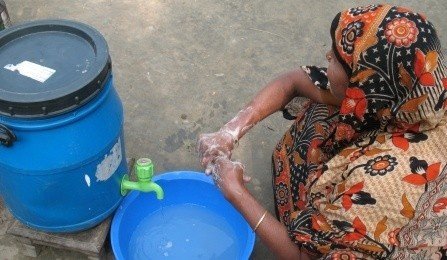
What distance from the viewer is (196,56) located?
2.76m

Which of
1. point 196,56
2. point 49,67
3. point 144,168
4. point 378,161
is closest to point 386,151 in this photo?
point 378,161

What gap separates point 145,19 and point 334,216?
195cm

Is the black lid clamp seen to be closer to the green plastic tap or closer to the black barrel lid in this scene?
the black barrel lid

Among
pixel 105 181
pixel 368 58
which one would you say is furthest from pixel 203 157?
pixel 368 58

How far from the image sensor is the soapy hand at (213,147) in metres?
1.64

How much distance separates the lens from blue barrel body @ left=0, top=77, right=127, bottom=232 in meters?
1.42

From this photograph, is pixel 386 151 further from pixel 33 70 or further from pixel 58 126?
pixel 33 70

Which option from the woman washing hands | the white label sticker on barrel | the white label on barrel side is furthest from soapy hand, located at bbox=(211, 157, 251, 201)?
the white label sticker on barrel

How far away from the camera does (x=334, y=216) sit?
54.5 inches

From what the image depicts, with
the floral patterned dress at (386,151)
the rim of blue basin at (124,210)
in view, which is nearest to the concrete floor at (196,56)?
the rim of blue basin at (124,210)

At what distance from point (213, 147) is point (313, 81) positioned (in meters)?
0.47

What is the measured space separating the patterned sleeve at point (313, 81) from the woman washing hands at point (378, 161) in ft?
0.70

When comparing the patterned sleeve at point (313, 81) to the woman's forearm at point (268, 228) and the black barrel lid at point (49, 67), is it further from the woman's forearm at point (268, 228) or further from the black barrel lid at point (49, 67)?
the black barrel lid at point (49, 67)

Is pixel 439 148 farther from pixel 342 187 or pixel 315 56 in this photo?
pixel 315 56
